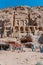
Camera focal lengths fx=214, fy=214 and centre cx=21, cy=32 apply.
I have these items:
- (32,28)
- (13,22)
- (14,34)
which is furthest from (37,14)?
(14,34)

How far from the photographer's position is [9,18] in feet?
203

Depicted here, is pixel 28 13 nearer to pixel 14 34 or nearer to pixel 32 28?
pixel 32 28

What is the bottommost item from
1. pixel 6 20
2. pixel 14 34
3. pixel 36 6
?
pixel 14 34

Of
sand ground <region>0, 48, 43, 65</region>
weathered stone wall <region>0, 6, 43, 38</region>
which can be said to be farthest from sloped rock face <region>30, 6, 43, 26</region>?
sand ground <region>0, 48, 43, 65</region>

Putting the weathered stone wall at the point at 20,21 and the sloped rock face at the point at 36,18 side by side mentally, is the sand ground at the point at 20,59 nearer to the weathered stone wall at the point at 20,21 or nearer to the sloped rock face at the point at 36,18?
the weathered stone wall at the point at 20,21

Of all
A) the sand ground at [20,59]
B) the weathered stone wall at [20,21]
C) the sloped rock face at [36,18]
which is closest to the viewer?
the sand ground at [20,59]

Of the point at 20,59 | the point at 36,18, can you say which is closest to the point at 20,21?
the point at 36,18

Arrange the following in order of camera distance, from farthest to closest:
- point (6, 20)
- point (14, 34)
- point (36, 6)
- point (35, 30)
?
1. point (36, 6)
2. point (6, 20)
3. point (35, 30)
4. point (14, 34)

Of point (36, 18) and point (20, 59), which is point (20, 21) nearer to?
point (36, 18)

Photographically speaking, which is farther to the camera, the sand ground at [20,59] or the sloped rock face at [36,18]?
the sloped rock face at [36,18]

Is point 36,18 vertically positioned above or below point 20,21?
above

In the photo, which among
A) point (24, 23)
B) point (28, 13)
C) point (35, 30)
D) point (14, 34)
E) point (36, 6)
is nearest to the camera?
point (14, 34)

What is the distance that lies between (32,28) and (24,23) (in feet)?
38.3

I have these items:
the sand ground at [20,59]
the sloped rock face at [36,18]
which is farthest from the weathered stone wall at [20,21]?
the sand ground at [20,59]
